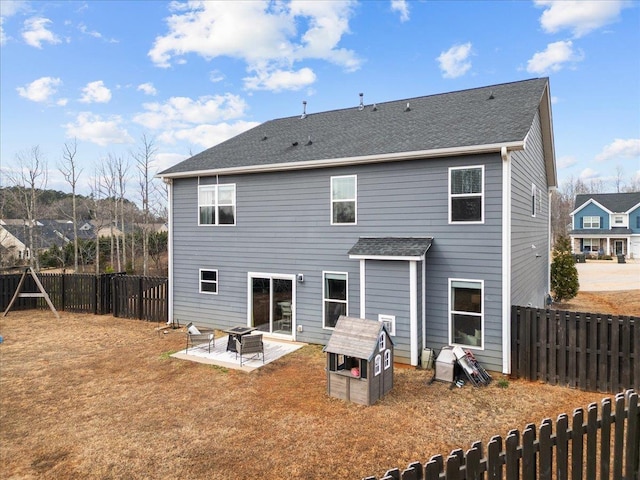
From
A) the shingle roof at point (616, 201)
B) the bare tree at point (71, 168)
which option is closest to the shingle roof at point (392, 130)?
the bare tree at point (71, 168)

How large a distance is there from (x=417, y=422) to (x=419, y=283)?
3381 mm

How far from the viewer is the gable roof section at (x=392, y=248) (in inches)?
328

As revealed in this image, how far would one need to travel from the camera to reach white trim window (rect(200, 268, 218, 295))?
11.9 metres

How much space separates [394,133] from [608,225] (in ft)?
137

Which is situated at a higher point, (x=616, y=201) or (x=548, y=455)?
(x=616, y=201)

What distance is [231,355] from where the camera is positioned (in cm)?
923

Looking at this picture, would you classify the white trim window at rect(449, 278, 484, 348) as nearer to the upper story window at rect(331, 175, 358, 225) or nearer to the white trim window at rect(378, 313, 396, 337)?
the white trim window at rect(378, 313, 396, 337)

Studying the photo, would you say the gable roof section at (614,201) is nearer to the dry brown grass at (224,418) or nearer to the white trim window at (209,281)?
the dry brown grass at (224,418)

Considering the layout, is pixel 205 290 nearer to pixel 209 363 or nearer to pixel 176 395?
pixel 209 363

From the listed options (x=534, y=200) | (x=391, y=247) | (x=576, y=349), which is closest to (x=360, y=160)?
(x=391, y=247)

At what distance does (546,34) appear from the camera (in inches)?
581

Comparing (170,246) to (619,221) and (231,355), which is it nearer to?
(231,355)

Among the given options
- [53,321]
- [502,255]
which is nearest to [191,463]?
[502,255]

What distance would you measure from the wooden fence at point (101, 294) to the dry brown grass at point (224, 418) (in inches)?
157
